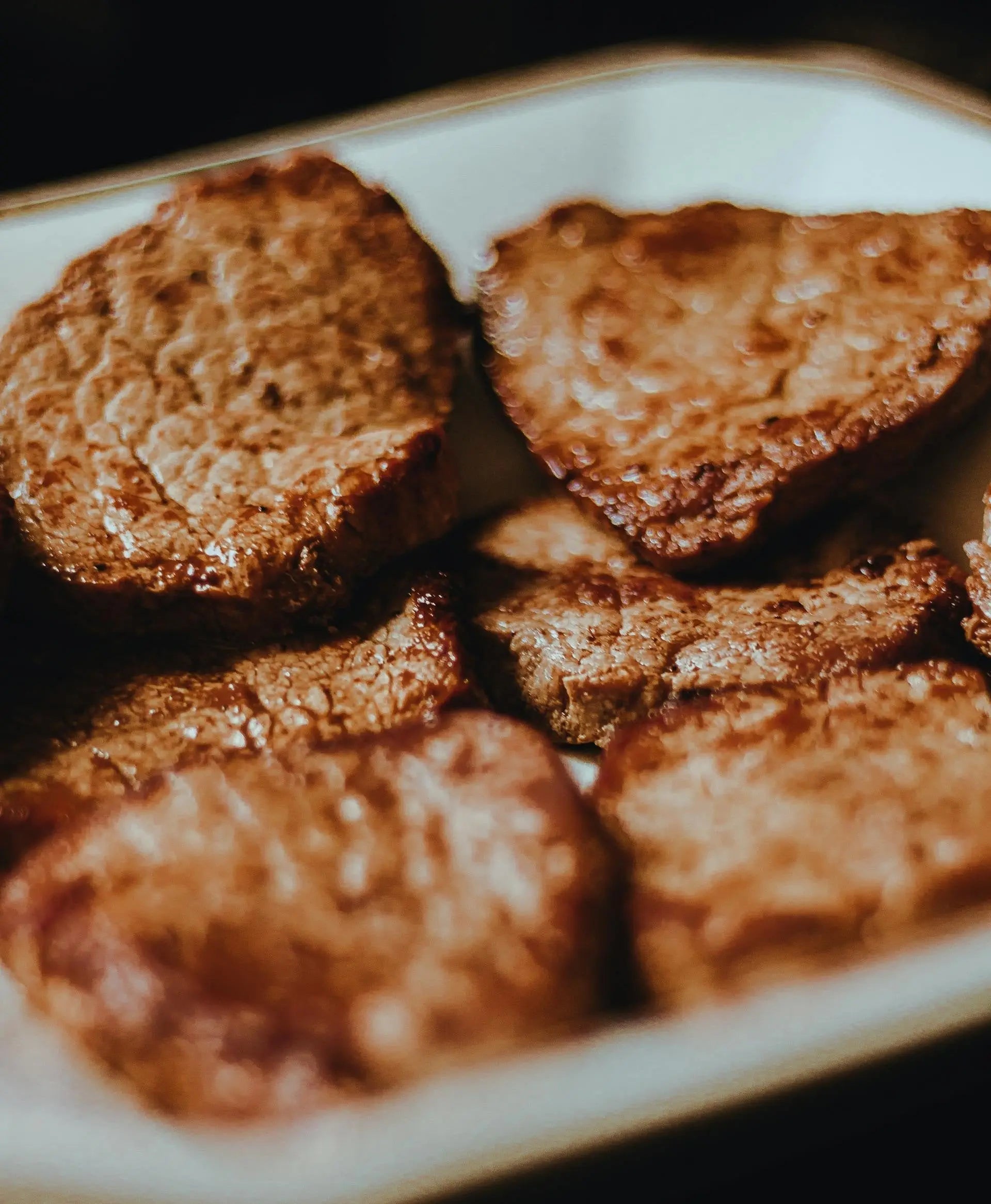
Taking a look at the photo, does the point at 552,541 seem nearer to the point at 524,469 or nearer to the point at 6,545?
the point at 524,469

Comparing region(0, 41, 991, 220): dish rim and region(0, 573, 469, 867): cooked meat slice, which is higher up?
region(0, 41, 991, 220): dish rim

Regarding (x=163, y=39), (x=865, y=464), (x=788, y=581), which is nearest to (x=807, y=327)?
(x=865, y=464)

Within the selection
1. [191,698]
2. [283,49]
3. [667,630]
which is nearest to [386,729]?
[191,698]

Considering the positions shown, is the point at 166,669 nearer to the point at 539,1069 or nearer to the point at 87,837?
the point at 87,837

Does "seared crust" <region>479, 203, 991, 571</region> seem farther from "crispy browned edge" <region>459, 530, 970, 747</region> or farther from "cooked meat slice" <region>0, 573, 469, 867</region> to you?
"cooked meat slice" <region>0, 573, 469, 867</region>

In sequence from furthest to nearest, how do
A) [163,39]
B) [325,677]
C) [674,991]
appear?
[163,39]
[325,677]
[674,991]

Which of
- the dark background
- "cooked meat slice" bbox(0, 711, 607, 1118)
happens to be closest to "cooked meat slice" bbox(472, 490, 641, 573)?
"cooked meat slice" bbox(0, 711, 607, 1118)
